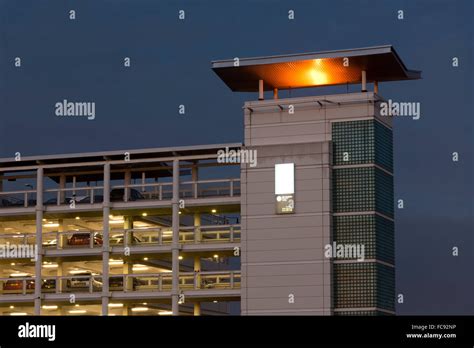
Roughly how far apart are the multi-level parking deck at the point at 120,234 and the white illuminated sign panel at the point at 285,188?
443cm

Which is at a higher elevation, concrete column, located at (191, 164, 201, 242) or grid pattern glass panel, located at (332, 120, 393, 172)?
grid pattern glass panel, located at (332, 120, 393, 172)

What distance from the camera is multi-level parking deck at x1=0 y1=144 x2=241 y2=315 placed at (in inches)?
3425

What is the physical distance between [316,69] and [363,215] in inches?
404

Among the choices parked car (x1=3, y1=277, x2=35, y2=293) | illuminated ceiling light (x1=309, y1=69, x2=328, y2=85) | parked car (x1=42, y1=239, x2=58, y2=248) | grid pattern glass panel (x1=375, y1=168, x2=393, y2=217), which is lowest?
parked car (x1=3, y1=277, x2=35, y2=293)

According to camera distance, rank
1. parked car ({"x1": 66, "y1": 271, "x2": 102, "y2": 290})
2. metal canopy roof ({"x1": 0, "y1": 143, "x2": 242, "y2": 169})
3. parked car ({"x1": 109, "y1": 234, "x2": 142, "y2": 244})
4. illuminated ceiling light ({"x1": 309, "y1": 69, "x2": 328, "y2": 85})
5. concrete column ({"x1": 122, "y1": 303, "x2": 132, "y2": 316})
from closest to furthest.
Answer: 1. illuminated ceiling light ({"x1": 309, "y1": 69, "x2": 328, "y2": 85})
2. metal canopy roof ({"x1": 0, "y1": 143, "x2": 242, "y2": 169})
3. parked car ({"x1": 66, "y1": 271, "x2": 102, "y2": 290})
4. parked car ({"x1": 109, "y1": 234, "x2": 142, "y2": 244})
5. concrete column ({"x1": 122, "y1": 303, "x2": 132, "y2": 316})

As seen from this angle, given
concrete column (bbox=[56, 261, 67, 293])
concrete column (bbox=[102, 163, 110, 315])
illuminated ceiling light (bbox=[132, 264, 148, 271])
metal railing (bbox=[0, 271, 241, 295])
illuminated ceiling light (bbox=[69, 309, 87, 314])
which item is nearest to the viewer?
metal railing (bbox=[0, 271, 241, 295])

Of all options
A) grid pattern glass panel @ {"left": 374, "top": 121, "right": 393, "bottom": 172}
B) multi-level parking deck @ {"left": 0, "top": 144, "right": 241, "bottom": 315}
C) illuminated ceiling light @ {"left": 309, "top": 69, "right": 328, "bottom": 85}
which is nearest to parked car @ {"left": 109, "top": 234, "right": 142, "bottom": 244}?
multi-level parking deck @ {"left": 0, "top": 144, "right": 241, "bottom": 315}

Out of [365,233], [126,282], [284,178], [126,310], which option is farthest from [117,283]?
[365,233]

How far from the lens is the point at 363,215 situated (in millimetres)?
81188

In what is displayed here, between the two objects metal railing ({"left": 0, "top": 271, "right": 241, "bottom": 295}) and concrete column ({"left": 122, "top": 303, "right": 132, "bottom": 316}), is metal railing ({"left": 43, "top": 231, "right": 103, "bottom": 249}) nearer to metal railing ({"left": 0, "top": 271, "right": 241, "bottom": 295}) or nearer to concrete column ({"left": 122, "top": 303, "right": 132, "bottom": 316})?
metal railing ({"left": 0, "top": 271, "right": 241, "bottom": 295})

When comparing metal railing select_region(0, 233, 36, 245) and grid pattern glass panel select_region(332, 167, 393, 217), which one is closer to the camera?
grid pattern glass panel select_region(332, 167, 393, 217)

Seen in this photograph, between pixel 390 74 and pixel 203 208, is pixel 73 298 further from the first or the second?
pixel 390 74

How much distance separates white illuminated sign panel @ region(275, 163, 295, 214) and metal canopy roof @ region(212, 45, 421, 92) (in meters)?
6.36
